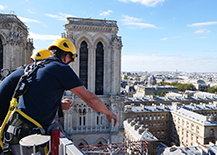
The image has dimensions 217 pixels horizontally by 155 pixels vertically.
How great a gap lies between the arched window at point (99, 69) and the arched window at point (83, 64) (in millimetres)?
2051

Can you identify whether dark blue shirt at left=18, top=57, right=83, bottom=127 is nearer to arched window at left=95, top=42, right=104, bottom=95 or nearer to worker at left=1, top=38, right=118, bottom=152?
worker at left=1, top=38, right=118, bottom=152

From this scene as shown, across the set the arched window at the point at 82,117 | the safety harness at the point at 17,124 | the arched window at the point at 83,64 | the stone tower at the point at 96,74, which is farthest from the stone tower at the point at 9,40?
the safety harness at the point at 17,124

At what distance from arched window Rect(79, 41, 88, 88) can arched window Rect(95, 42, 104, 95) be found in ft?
6.73

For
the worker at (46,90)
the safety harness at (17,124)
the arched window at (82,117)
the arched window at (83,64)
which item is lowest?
the arched window at (82,117)

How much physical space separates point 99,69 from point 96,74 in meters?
1.09

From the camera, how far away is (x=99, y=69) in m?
37.0

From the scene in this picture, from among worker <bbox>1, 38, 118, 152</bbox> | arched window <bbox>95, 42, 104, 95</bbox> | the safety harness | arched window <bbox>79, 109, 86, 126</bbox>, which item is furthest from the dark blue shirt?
arched window <bbox>95, 42, 104, 95</bbox>

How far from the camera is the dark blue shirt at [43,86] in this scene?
4629mm

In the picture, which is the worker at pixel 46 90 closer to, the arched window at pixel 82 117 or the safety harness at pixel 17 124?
the safety harness at pixel 17 124

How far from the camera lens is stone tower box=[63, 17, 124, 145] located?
35.1 meters

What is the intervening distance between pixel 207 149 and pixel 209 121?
66.6ft

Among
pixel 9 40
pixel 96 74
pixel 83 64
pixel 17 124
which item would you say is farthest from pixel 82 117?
pixel 17 124

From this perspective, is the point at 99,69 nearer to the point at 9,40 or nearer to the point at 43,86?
the point at 9,40

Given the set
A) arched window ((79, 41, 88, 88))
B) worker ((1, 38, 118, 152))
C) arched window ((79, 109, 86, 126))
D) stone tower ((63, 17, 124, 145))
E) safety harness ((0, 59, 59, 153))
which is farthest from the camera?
arched window ((79, 41, 88, 88))
